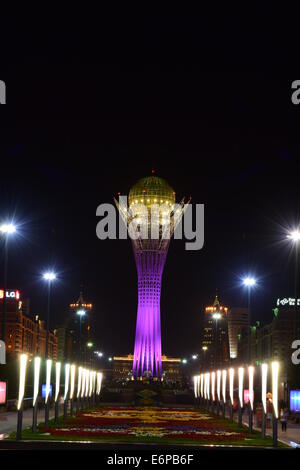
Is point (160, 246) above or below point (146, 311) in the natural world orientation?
above

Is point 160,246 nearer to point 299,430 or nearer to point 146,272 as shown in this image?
point 146,272

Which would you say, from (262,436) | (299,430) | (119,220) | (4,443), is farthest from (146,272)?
(4,443)

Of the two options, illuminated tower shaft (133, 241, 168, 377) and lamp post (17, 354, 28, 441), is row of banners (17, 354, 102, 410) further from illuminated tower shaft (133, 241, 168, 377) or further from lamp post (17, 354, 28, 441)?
illuminated tower shaft (133, 241, 168, 377)

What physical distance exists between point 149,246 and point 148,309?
10.0 meters

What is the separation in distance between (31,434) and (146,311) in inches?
3605

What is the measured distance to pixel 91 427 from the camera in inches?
1937

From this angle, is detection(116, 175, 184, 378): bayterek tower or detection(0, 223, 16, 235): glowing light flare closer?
detection(0, 223, 16, 235): glowing light flare

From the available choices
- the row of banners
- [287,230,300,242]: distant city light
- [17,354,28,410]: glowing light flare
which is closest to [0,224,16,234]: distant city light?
the row of banners

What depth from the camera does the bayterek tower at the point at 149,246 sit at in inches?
5133

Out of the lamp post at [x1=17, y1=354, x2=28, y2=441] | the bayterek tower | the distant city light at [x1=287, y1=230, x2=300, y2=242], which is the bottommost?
the lamp post at [x1=17, y1=354, x2=28, y2=441]

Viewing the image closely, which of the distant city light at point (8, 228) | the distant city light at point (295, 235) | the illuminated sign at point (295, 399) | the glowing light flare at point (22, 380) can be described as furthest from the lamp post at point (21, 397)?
the illuminated sign at point (295, 399)

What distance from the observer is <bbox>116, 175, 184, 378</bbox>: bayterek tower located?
130375 mm

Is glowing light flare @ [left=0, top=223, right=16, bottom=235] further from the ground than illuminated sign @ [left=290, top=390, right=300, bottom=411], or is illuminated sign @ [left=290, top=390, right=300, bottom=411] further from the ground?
glowing light flare @ [left=0, top=223, right=16, bottom=235]

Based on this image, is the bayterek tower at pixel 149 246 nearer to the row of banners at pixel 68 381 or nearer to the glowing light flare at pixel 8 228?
the row of banners at pixel 68 381
